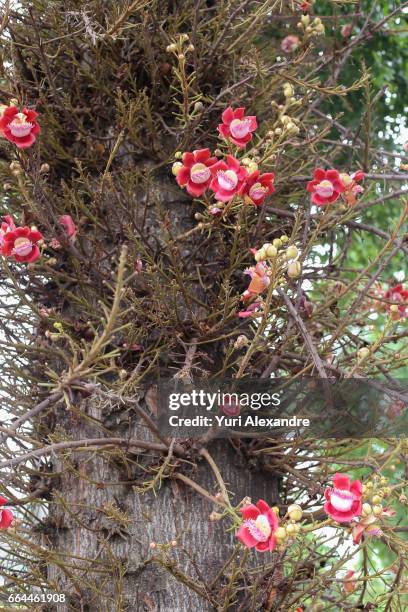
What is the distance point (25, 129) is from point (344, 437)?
0.82 metres

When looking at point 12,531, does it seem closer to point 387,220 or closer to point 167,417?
point 167,417

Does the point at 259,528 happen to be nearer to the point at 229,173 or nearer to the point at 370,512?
the point at 370,512

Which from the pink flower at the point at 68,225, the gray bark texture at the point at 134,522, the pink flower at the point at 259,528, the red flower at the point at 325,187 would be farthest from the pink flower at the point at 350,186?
the pink flower at the point at 259,528

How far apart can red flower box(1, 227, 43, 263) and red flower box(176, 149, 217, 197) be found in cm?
29

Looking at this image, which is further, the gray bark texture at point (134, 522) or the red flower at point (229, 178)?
the gray bark texture at point (134, 522)

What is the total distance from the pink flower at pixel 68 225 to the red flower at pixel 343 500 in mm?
737

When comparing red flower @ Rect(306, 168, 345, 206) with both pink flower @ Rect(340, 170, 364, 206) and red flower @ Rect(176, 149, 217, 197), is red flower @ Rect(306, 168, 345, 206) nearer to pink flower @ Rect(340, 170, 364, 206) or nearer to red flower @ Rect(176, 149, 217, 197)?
pink flower @ Rect(340, 170, 364, 206)

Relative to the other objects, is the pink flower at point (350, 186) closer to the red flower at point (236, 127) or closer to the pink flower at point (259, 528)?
the red flower at point (236, 127)

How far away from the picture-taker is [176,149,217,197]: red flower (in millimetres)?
1373

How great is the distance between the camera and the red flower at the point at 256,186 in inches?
52.1

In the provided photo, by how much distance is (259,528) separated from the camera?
1.12 m

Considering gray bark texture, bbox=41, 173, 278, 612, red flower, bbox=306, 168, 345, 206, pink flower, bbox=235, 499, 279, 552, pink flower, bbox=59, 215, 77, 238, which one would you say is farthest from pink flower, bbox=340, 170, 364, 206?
pink flower, bbox=235, 499, 279, 552

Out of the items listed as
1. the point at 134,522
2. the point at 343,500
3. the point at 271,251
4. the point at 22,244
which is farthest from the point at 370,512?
the point at 22,244

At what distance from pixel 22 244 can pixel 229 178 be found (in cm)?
41
